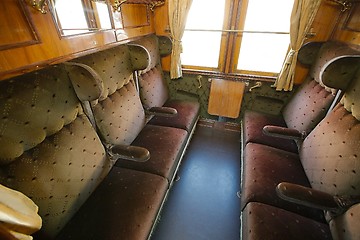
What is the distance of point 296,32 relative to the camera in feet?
6.13

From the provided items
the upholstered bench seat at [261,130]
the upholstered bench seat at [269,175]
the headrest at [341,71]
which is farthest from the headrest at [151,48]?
the headrest at [341,71]

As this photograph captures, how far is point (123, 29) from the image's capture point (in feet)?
5.91

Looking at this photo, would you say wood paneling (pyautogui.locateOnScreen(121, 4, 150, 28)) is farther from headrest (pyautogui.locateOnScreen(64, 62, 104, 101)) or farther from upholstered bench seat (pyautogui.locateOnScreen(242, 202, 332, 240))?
upholstered bench seat (pyautogui.locateOnScreen(242, 202, 332, 240))

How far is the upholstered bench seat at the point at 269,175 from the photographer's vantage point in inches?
48.2

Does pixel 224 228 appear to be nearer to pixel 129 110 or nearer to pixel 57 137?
pixel 129 110

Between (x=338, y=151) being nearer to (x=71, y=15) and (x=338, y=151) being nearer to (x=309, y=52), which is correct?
(x=309, y=52)

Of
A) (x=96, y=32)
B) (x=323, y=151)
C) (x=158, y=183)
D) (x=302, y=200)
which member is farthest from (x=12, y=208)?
(x=323, y=151)

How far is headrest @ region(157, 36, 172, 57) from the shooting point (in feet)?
7.75

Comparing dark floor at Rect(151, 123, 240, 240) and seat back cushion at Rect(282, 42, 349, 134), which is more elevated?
seat back cushion at Rect(282, 42, 349, 134)

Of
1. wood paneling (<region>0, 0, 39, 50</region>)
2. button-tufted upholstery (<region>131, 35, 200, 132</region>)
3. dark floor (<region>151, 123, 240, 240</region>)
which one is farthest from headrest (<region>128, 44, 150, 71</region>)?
dark floor (<region>151, 123, 240, 240</region>)

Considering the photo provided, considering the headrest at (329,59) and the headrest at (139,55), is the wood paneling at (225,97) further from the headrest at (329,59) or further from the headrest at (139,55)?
the headrest at (139,55)

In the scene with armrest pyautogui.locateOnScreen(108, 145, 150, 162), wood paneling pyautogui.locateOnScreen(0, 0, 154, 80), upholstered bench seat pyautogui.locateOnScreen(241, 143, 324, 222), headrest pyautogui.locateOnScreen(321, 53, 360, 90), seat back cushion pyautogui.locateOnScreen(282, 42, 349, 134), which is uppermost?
wood paneling pyautogui.locateOnScreen(0, 0, 154, 80)

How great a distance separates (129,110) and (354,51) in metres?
2.03

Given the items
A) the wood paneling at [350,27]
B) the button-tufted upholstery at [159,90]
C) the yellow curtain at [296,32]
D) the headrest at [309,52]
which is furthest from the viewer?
the button-tufted upholstery at [159,90]
